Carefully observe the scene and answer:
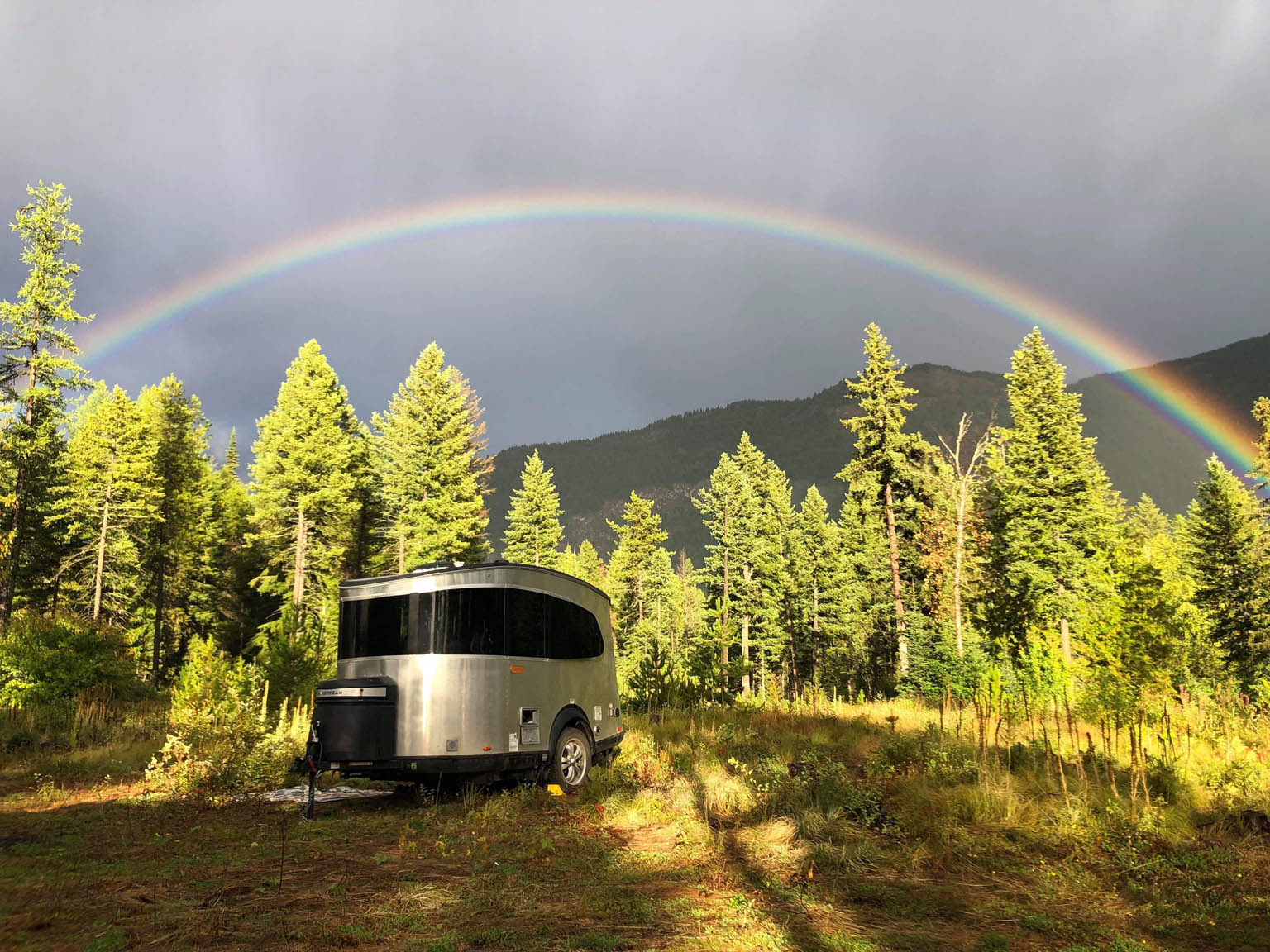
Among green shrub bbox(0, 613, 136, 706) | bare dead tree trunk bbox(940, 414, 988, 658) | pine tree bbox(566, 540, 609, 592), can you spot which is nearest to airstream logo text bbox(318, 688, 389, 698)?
green shrub bbox(0, 613, 136, 706)

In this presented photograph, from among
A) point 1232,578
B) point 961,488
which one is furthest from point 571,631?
point 1232,578

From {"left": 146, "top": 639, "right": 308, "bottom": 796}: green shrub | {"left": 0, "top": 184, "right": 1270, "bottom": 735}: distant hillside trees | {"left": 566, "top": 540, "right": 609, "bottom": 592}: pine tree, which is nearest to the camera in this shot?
{"left": 146, "top": 639, "right": 308, "bottom": 796}: green shrub

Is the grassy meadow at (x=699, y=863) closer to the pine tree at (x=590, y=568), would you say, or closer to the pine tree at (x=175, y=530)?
the pine tree at (x=175, y=530)

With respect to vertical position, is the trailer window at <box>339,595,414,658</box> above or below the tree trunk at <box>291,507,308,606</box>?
below

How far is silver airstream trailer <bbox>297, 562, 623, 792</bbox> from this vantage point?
26.7 feet

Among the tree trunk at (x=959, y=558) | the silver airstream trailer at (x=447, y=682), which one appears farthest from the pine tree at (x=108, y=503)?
the tree trunk at (x=959, y=558)

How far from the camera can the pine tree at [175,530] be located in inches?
1427

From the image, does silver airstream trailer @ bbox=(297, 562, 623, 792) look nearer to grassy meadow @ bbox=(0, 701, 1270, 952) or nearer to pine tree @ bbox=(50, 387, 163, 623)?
grassy meadow @ bbox=(0, 701, 1270, 952)

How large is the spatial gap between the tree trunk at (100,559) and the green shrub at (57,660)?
1232 cm

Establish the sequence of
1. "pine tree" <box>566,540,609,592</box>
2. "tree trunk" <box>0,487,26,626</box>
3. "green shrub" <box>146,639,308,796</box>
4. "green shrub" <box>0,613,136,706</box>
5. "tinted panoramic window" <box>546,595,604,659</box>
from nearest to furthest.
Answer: "green shrub" <box>146,639,308,796</box> < "tinted panoramic window" <box>546,595,604,659</box> < "green shrub" <box>0,613,136,706</box> < "tree trunk" <box>0,487,26,626</box> < "pine tree" <box>566,540,609,592</box>

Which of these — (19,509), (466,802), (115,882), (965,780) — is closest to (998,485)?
(965,780)

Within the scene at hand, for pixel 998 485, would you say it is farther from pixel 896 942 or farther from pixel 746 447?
pixel 896 942

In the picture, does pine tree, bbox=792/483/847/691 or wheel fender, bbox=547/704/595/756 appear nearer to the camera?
wheel fender, bbox=547/704/595/756

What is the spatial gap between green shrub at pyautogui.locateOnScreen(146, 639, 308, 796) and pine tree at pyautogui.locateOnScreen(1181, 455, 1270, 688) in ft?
130
